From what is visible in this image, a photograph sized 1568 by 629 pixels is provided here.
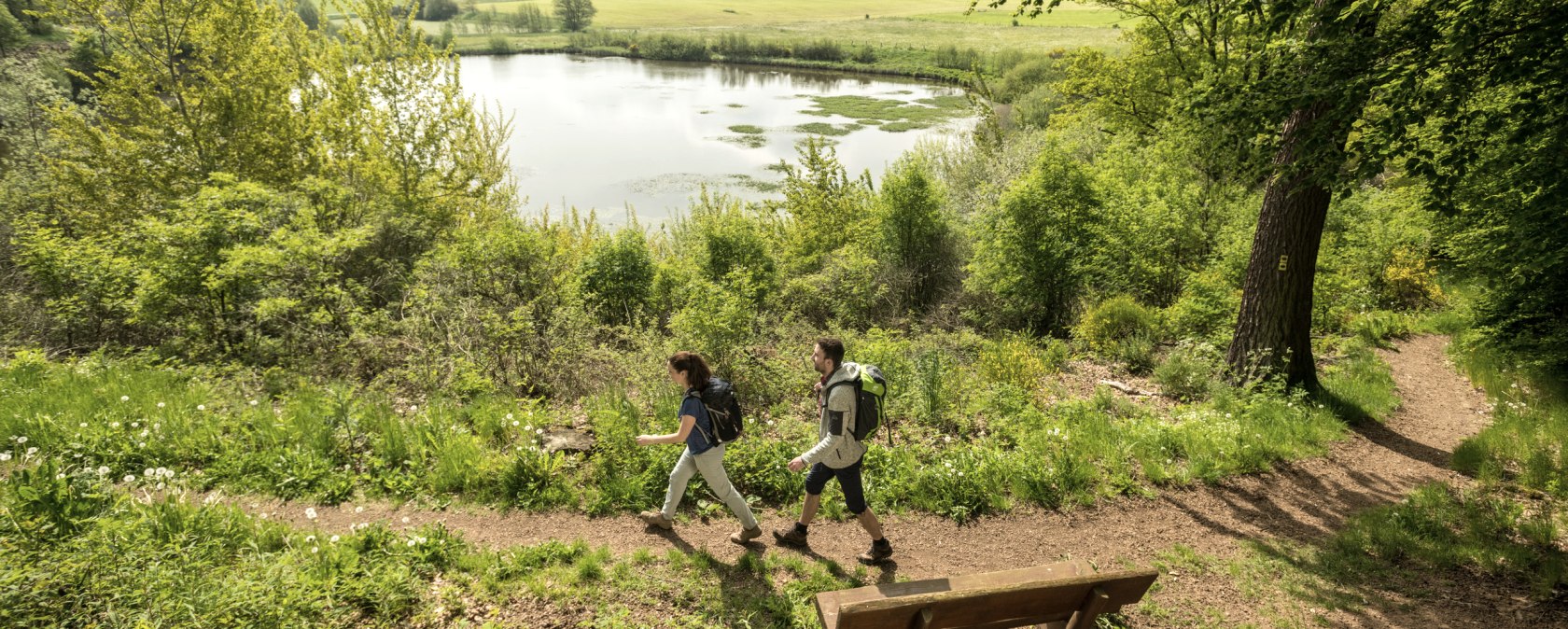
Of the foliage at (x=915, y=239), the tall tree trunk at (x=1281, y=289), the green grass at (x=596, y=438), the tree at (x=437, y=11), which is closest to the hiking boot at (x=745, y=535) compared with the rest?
the green grass at (x=596, y=438)

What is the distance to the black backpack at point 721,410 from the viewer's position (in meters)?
5.18

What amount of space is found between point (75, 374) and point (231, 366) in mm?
1340

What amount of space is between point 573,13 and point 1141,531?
121479mm

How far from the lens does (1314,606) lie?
4809 millimetres

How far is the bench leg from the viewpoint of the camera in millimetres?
3837

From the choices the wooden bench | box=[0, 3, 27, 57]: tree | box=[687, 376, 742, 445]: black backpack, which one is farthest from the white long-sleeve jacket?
box=[0, 3, 27, 57]: tree

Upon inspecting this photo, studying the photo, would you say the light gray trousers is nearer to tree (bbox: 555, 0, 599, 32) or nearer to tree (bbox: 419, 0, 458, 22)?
tree (bbox: 555, 0, 599, 32)

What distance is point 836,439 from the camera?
16.2 ft

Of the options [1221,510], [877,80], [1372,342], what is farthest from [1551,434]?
[877,80]

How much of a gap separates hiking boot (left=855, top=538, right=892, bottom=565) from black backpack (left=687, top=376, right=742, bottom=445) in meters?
1.46

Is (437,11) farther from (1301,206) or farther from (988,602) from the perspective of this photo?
(988,602)

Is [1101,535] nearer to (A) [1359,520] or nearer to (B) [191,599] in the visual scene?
(A) [1359,520]

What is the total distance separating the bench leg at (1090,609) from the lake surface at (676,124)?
1984 centimetres

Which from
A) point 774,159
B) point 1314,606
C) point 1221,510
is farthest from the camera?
point 774,159
